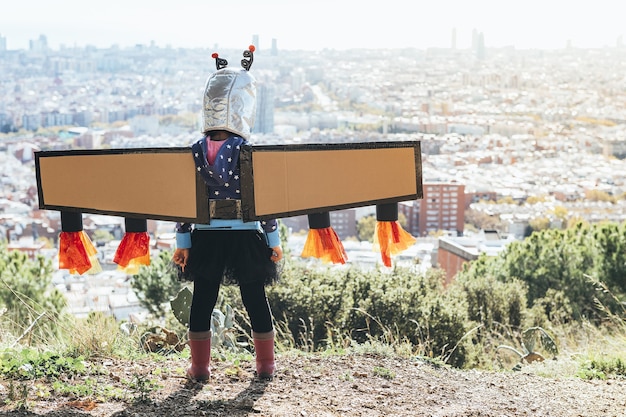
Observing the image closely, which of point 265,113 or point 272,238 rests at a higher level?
point 272,238

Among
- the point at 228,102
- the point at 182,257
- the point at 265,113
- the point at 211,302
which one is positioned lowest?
the point at 265,113

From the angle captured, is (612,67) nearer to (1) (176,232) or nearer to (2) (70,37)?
(2) (70,37)

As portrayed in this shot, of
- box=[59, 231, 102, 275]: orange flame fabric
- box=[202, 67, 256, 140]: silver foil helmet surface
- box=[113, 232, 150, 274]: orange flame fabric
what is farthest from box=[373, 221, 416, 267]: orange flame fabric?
box=[59, 231, 102, 275]: orange flame fabric

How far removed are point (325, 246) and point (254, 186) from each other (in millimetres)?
440

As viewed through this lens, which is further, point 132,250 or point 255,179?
point 132,250

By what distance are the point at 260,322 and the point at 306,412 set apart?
0.57 metres

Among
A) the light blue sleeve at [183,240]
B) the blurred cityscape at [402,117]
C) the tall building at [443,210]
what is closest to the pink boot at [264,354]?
the light blue sleeve at [183,240]

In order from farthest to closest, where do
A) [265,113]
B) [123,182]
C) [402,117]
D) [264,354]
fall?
[402,117] < [265,113] < [264,354] < [123,182]

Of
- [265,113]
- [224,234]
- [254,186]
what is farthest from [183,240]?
[265,113]

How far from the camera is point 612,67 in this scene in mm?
72812

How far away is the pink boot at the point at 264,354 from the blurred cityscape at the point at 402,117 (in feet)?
74.4

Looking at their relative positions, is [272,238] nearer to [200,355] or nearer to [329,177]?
[329,177]

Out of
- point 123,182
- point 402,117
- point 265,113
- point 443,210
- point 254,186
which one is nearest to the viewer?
point 254,186

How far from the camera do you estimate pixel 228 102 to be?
3430 mm
